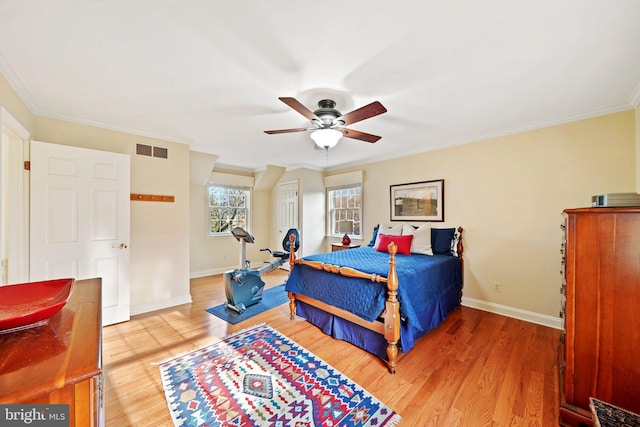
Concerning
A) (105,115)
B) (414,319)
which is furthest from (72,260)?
(414,319)

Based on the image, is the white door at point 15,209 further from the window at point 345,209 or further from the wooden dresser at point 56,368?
the window at point 345,209

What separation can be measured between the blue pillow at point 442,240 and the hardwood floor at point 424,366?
0.83m

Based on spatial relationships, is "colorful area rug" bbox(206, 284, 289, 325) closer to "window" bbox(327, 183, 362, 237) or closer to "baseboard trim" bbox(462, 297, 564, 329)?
"window" bbox(327, 183, 362, 237)

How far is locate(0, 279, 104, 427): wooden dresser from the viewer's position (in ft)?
2.06

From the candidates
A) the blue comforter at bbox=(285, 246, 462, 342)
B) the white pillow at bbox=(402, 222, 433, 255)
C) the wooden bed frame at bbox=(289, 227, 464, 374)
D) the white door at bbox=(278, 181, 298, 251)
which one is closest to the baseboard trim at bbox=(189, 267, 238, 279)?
the white door at bbox=(278, 181, 298, 251)

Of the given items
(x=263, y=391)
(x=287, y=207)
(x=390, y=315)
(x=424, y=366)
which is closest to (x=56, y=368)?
(x=263, y=391)

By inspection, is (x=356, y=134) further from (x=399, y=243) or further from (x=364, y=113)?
(x=399, y=243)

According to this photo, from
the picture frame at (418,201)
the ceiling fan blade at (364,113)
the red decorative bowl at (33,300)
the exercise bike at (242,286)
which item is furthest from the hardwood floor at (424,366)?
the ceiling fan blade at (364,113)

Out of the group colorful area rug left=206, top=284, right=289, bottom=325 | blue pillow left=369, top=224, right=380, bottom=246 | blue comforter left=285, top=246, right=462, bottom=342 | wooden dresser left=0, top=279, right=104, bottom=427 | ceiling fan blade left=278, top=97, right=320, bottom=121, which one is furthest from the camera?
blue pillow left=369, top=224, right=380, bottom=246

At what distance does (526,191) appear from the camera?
2.96 m

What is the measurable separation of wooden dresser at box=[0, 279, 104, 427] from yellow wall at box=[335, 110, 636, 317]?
3.87 meters

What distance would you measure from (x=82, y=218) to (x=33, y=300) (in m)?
2.02

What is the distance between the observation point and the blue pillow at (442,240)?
3.41 metres

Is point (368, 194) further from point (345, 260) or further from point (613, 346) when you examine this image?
point (613, 346)
